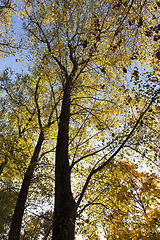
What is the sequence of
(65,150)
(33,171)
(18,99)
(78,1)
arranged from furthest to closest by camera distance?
(18,99) → (78,1) → (33,171) → (65,150)

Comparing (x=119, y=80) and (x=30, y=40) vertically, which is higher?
(x=30, y=40)

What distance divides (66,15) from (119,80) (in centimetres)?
407

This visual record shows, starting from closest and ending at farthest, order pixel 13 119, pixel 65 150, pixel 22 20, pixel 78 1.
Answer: pixel 65 150 → pixel 78 1 → pixel 22 20 → pixel 13 119

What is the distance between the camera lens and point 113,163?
586cm

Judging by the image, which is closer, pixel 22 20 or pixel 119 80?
pixel 119 80

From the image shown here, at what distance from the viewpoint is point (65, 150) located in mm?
5707

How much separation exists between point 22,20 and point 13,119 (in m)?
6.57

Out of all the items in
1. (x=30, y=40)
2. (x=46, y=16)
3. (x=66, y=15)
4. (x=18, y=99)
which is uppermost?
(x=46, y=16)

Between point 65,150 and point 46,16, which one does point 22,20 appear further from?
point 65,150

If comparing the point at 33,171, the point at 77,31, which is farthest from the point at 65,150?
the point at 77,31

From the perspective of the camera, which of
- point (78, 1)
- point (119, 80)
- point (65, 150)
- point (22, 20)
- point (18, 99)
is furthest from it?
point (18, 99)

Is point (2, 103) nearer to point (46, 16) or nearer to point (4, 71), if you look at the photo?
point (4, 71)

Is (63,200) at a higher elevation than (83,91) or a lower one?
lower

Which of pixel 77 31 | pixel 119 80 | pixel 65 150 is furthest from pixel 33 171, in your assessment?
pixel 77 31
